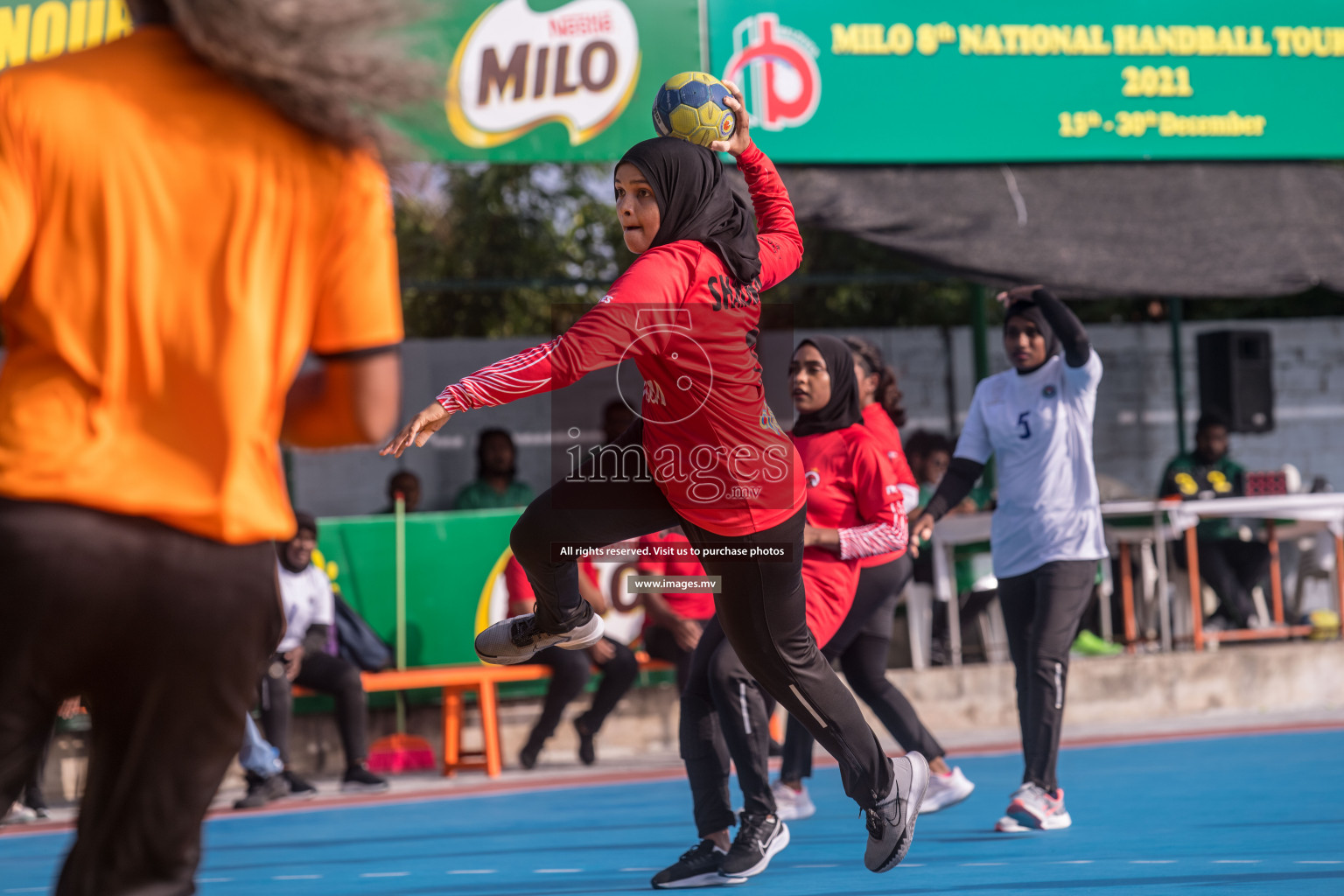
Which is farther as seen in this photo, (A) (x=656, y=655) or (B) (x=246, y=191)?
(A) (x=656, y=655)

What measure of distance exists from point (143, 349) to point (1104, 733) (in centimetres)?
898

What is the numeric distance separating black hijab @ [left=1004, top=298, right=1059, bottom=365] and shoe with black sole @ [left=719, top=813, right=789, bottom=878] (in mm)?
2461

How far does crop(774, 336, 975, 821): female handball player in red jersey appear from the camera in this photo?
6.89 metres

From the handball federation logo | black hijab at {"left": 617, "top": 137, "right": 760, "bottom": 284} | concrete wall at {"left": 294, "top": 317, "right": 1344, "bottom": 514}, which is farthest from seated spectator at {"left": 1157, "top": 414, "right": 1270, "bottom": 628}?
black hijab at {"left": 617, "top": 137, "right": 760, "bottom": 284}

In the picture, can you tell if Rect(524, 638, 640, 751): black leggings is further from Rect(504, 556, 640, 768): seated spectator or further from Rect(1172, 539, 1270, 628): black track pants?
Rect(1172, 539, 1270, 628): black track pants

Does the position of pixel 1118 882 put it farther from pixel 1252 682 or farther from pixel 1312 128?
pixel 1312 128

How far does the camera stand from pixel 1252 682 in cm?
1079

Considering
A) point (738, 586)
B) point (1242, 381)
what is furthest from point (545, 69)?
point (1242, 381)

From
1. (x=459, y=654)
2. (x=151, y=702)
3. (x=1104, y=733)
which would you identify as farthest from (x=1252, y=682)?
(x=151, y=702)

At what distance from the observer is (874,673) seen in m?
7.03

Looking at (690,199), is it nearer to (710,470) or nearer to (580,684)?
(710,470)

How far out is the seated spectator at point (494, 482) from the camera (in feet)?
38.9

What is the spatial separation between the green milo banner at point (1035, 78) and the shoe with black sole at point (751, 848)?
6217 millimetres

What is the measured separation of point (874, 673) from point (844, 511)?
1.04 meters
